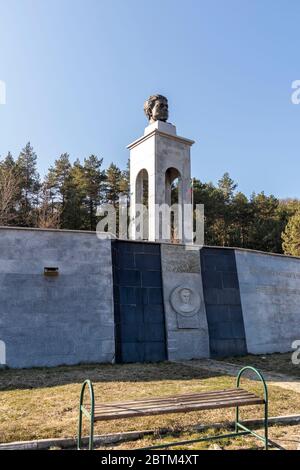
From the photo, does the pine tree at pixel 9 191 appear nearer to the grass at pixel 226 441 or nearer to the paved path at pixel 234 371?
the paved path at pixel 234 371

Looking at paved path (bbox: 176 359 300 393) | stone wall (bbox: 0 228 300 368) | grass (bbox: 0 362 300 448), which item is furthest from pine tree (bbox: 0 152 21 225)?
grass (bbox: 0 362 300 448)

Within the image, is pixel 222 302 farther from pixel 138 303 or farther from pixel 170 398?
pixel 170 398

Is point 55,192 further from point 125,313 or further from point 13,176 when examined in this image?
point 125,313

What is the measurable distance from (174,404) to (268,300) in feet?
31.2

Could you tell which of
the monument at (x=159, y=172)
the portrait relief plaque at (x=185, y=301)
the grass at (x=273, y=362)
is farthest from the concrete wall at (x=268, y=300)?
the monument at (x=159, y=172)

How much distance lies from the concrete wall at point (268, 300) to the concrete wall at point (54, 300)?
178 inches

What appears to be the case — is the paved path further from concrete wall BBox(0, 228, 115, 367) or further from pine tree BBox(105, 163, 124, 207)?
pine tree BBox(105, 163, 124, 207)

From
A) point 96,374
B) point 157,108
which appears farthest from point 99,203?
point 96,374

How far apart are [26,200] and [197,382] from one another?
94.5 feet

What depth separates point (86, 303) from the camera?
1084 cm

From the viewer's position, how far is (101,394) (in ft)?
22.7

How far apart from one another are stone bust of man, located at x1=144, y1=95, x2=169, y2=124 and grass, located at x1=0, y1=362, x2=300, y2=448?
9.85 m

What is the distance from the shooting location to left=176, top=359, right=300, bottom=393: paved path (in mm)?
8041
